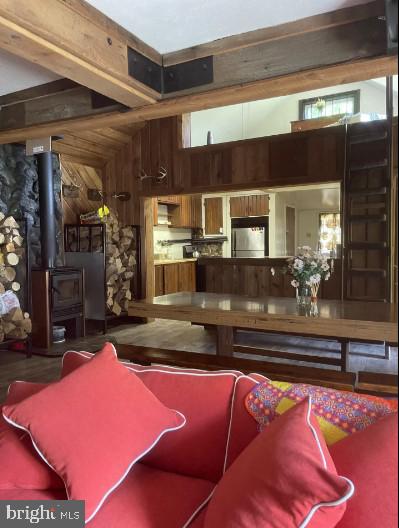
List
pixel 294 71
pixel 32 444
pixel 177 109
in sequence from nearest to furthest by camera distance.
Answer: pixel 32 444 → pixel 294 71 → pixel 177 109

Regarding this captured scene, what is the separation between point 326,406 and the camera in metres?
1.21

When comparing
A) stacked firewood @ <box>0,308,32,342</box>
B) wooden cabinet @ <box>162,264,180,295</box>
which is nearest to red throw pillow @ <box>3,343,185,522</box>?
stacked firewood @ <box>0,308,32,342</box>

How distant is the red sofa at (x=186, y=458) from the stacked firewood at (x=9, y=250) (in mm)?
3206

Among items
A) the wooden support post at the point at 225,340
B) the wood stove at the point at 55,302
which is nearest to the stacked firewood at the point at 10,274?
the wood stove at the point at 55,302

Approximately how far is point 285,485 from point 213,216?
7705 millimetres

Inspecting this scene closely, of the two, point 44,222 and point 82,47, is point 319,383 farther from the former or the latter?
point 44,222

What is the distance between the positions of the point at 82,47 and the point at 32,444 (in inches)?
68.2

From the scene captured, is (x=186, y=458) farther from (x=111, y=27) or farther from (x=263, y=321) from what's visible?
(x=111, y=27)

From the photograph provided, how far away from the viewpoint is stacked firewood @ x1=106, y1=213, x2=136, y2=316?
5.53 m

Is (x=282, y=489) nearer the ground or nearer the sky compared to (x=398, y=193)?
nearer the ground

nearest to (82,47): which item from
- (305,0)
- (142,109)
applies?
(142,109)

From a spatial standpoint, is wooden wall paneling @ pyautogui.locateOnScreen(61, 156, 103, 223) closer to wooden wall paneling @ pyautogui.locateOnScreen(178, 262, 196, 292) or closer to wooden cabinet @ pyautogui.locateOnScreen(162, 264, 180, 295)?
wooden cabinet @ pyautogui.locateOnScreen(162, 264, 180, 295)

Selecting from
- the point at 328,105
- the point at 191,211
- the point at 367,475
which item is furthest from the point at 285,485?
the point at 328,105

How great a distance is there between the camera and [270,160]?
16.8 feet
